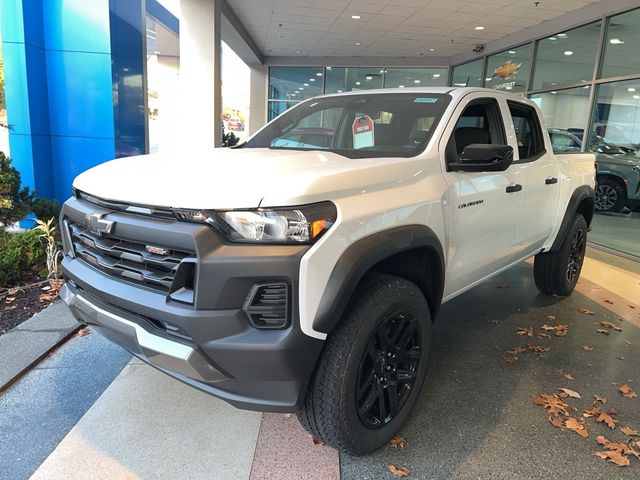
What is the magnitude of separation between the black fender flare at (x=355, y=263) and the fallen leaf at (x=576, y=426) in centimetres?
140

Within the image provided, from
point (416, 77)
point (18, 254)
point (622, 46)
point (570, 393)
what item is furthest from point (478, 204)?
point (416, 77)

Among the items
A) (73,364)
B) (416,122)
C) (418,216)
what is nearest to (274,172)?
(418,216)

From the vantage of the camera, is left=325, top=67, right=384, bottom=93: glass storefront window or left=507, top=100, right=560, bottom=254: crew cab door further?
left=325, top=67, right=384, bottom=93: glass storefront window

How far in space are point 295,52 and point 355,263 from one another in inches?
628

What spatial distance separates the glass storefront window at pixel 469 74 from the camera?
46.3 feet

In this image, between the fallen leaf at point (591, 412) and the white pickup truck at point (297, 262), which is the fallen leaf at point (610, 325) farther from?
the white pickup truck at point (297, 262)

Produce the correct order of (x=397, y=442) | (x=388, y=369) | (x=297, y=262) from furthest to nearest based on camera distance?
(x=397, y=442) → (x=388, y=369) → (x=297, y=262)

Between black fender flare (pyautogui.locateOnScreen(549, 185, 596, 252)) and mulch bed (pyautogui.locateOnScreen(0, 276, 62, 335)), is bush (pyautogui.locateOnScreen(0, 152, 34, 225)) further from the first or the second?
black fender flare (pyautogui.locateOnScreen(549, 185, 596, 252))

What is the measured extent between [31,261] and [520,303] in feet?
15.9

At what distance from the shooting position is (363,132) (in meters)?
3.17

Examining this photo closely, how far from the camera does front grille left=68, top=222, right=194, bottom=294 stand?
6.29 ft

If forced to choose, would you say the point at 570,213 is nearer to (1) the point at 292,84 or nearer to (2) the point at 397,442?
(2) the point at 397,442

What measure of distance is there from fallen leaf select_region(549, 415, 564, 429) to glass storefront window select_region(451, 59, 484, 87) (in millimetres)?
12318

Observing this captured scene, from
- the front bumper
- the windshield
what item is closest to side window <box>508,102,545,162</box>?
the windshield
